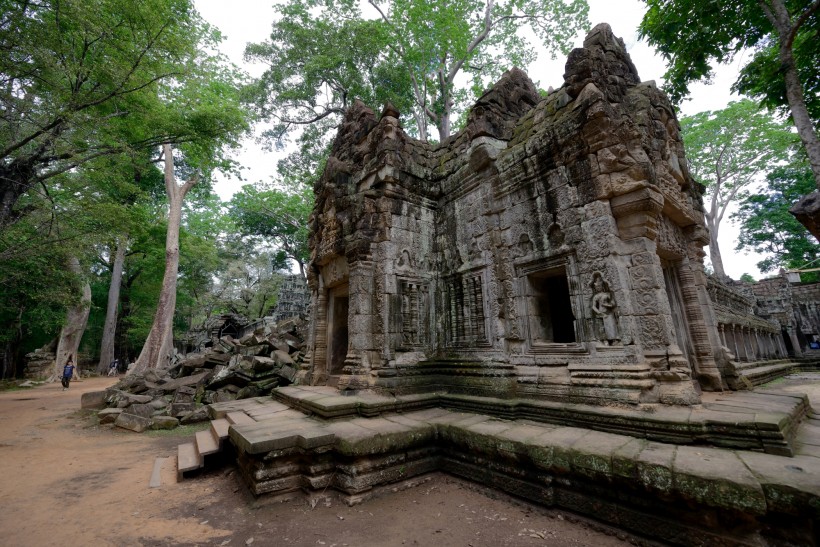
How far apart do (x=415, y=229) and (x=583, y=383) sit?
4106 mm

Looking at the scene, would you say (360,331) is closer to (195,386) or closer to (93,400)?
(195,386)

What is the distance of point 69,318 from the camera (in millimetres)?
19438

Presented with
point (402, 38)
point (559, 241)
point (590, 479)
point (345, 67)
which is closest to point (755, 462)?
point (590, 479)

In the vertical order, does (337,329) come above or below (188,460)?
above

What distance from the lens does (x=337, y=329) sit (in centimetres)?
805

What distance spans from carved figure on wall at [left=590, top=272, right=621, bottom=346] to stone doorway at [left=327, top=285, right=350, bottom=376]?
494 cm

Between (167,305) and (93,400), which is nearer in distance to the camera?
(93,400)

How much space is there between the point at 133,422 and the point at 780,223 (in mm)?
34522

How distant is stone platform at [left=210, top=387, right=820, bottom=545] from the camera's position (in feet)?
8.45

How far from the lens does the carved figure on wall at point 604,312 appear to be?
14.6ft

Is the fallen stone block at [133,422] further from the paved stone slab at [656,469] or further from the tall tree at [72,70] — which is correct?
the paved stone slab at [656,469]

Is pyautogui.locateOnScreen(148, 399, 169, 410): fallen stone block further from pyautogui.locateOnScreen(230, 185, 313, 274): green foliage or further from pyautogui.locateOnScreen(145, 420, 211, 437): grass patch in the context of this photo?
pyautogui.locateOnScreen(230, 185, 313, 274): green foliage

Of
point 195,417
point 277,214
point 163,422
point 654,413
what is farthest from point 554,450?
point 277,214

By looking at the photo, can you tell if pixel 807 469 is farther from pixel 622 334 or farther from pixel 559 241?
pixel 559 241
